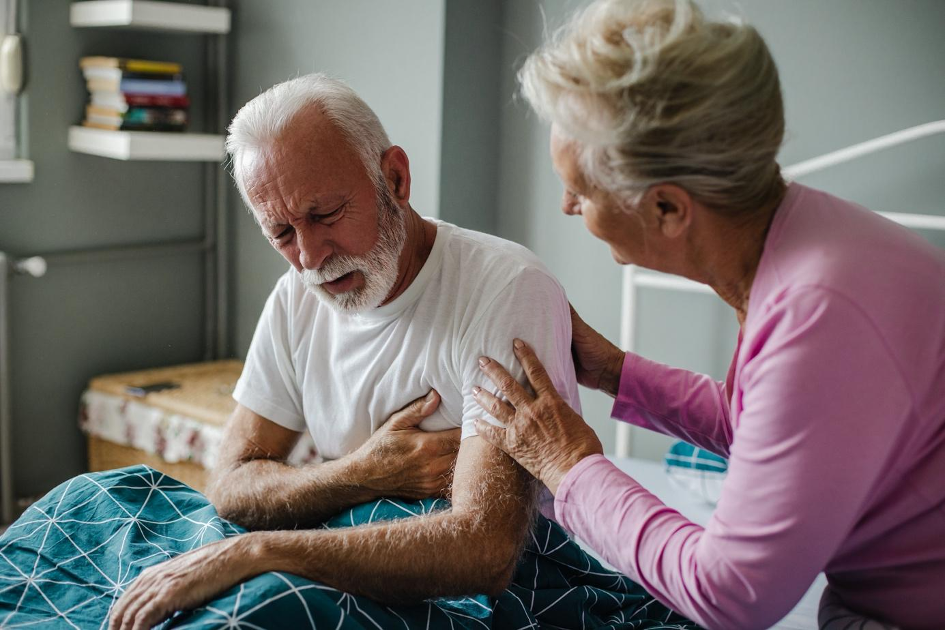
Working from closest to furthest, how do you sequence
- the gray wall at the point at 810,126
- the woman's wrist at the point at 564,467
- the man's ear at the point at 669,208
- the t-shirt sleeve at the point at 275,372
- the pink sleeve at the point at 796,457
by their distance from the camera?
the pink sleeve at the point at 796,457
the man's ear at the point at 669,208
the woman's wrist at the point at 564,467
the t-shirt sleeve at the point at 275,372
the gray wall at the point at 810,126

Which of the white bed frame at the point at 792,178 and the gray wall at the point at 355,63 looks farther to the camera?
the gray wall at the point at 355,63

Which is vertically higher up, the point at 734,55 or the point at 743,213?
the point at 734,55

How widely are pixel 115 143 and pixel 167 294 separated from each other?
0.65 m

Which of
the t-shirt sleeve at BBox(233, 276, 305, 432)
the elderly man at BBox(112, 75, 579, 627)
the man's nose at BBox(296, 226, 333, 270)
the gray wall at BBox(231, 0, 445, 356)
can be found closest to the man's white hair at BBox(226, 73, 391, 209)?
the elderly man at BBox(112, 75, 579, 627)

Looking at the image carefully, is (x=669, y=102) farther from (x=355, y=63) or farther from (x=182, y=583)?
(x=355, y=63)

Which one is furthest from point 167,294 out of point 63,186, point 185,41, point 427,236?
point 427,236

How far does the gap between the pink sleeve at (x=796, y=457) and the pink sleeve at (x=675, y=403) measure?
417 mm

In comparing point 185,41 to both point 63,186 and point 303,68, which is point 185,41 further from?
point 63,186

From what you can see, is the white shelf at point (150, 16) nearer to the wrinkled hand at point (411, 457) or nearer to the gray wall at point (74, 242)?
the gray wall at point (74, 242)

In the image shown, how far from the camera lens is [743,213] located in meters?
1.04

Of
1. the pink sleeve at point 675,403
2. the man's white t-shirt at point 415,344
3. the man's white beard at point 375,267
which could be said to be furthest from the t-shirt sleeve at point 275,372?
the pink sleeve at point 675,403

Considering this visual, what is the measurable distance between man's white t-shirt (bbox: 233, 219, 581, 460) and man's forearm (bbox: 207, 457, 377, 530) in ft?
0.33

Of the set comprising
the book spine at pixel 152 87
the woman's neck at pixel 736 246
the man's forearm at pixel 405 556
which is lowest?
the man's forearm at pixel 405 556

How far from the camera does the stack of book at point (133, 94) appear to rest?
277cm
